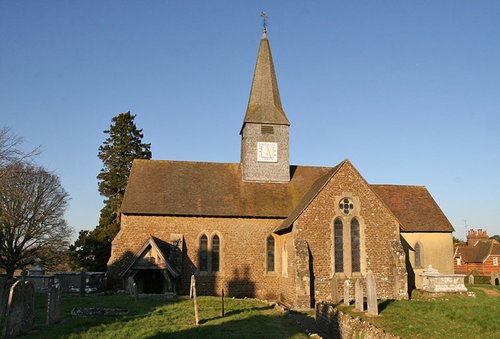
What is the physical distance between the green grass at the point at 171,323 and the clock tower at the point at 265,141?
12.5 m

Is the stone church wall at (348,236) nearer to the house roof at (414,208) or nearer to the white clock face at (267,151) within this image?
the house roof at (414,208)

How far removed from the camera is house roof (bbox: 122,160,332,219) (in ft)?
94.5

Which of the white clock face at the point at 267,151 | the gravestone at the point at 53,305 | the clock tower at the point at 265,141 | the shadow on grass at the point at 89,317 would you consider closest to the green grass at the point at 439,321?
the shadow on grass at the point at 89,317

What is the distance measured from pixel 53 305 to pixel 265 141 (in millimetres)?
19694

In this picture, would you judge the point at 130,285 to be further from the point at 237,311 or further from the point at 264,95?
the point at 264,95

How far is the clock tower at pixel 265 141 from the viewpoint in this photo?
32.3 m

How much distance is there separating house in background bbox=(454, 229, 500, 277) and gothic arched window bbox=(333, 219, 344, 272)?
118 ft

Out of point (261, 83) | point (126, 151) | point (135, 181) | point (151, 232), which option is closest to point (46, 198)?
point (126, 151)

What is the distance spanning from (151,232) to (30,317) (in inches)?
526

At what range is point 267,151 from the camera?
32.6 m

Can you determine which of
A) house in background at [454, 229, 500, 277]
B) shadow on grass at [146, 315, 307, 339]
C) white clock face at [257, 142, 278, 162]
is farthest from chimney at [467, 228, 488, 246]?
shadow on grass at [146, 315, 307, 339]

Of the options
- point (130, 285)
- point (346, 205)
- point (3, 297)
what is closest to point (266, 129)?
point (346, 205)

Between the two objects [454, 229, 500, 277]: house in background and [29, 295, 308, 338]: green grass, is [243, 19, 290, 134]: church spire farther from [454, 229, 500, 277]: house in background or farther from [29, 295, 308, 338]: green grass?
[454, 229, 500, 277]: house in background

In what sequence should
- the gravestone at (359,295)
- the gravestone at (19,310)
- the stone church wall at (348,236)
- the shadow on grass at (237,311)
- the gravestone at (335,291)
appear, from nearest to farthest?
the gravestone at (19,310), the shadow on grass at (237,311), the gravestone at (359,295), the gravestone at (335,291), the stone church wall at (348,236)
